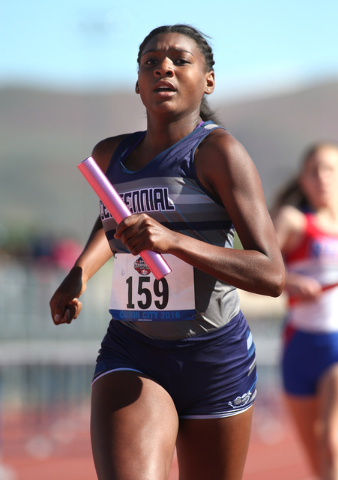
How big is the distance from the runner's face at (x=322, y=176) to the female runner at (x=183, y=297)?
2.33 metres

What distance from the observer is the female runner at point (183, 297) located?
2.30 meters

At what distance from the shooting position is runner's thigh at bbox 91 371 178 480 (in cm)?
225

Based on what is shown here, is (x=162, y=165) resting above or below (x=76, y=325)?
above

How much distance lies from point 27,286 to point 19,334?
58cm

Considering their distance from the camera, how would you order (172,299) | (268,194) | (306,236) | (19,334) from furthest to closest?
1. (268,194)
2. (19,334)
3. (306,236)
4. (172,299)

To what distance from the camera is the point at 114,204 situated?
2277 millimetres

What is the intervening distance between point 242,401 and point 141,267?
58 cm

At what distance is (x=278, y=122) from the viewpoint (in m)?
50.8

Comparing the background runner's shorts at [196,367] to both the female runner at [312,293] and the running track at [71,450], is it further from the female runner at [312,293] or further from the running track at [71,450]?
the running track at [71,450]

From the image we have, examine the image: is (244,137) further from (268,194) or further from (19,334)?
(19,334)

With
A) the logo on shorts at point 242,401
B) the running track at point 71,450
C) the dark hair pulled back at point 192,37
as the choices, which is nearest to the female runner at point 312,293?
the logo on shorts at point 242,401

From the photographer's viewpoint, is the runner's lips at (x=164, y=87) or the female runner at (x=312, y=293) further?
the female runner at (x=312, y=293)

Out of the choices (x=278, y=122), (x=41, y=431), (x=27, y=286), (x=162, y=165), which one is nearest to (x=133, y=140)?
(x=162, y=165)

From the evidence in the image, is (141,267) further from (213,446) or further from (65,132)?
(65,132)
